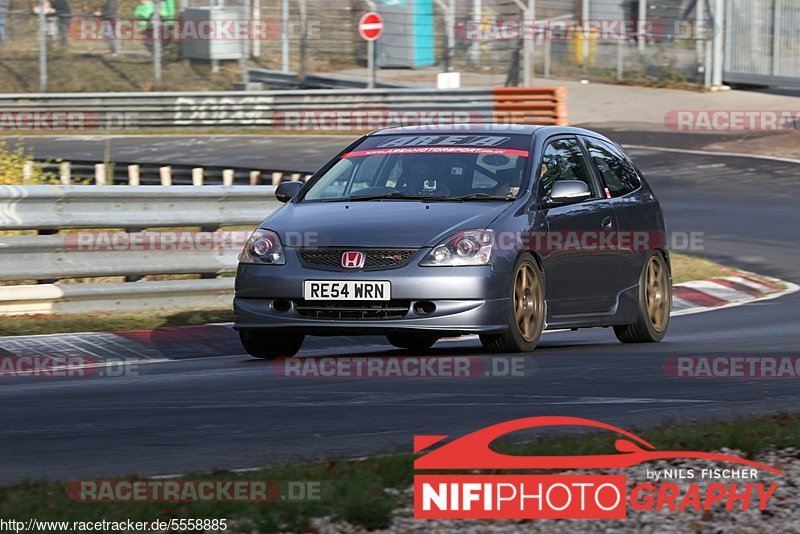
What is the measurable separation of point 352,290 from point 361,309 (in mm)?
129

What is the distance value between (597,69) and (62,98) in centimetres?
1309

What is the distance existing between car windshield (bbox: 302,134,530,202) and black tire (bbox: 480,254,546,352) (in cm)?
53

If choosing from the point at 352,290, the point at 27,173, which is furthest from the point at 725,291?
the point at 27,173

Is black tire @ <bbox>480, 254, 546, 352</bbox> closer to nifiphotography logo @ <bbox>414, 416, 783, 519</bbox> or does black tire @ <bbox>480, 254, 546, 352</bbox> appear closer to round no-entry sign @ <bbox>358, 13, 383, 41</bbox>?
nifiphotography logo @ <bbox>414, 416, 783, 519</bbox>

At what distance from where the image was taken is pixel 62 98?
37.2m

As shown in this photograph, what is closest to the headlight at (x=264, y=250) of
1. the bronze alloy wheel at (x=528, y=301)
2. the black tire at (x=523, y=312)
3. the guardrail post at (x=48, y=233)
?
the black tire at (x=523, y=312)

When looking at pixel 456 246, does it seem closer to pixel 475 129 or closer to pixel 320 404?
pixel 475 129

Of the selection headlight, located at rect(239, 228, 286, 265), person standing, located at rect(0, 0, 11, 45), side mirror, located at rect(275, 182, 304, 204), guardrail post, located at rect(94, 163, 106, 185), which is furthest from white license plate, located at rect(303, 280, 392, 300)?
person standing, located at rect(0, 0, 11, 45)

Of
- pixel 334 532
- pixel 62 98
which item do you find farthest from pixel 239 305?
pixel 62 98

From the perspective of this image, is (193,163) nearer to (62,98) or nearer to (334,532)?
(62,98)

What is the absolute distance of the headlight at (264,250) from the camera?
9789 mm

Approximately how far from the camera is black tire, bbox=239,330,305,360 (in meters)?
10.1

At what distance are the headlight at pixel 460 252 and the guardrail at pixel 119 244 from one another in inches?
140

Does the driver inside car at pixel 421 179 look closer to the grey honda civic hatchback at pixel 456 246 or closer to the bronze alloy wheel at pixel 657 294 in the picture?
the grey honda civic hatchback at pixel 456 246
